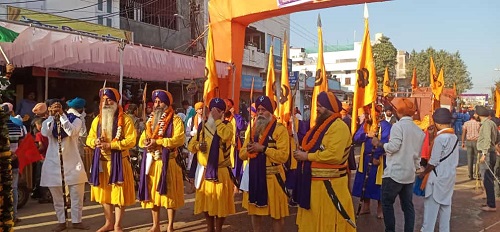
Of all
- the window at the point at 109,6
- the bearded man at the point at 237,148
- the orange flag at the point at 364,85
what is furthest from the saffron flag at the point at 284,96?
the window at the point at 109,6

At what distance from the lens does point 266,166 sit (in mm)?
5613

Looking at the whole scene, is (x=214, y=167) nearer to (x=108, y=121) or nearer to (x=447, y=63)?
(x=108, y=121)

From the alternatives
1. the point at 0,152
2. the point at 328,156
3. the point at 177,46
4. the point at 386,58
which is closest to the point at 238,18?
the point at 328,156

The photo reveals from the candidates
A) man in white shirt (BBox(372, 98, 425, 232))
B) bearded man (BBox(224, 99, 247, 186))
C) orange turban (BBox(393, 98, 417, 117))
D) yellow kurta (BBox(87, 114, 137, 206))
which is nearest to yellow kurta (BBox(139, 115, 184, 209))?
yellow kurta (BBox(87, 114, 137, 206))

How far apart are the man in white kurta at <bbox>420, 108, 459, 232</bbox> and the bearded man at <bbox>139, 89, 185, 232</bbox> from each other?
3247 millimetres

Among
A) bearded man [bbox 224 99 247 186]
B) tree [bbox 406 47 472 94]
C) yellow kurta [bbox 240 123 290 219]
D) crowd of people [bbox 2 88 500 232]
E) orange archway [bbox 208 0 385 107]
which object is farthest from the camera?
tree [bbox 406 47 472 94]

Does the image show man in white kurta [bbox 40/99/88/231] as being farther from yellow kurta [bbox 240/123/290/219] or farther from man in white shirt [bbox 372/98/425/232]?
man in white shirt [bbox 372/98/425/232]

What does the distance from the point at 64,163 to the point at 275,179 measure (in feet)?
9.88

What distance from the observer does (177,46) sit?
20.9 metres

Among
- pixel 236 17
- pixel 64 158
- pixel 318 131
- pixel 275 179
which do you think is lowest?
pixel 275 179

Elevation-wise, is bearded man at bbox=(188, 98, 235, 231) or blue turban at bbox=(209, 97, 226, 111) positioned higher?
blue turban at bbox=(209, 97, 226, 111)

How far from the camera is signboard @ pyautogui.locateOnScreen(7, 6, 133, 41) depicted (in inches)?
501

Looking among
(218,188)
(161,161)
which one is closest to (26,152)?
(161,161)

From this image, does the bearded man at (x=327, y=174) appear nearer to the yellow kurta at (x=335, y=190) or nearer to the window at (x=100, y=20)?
the yellow kurta at (x=335, y=190)
